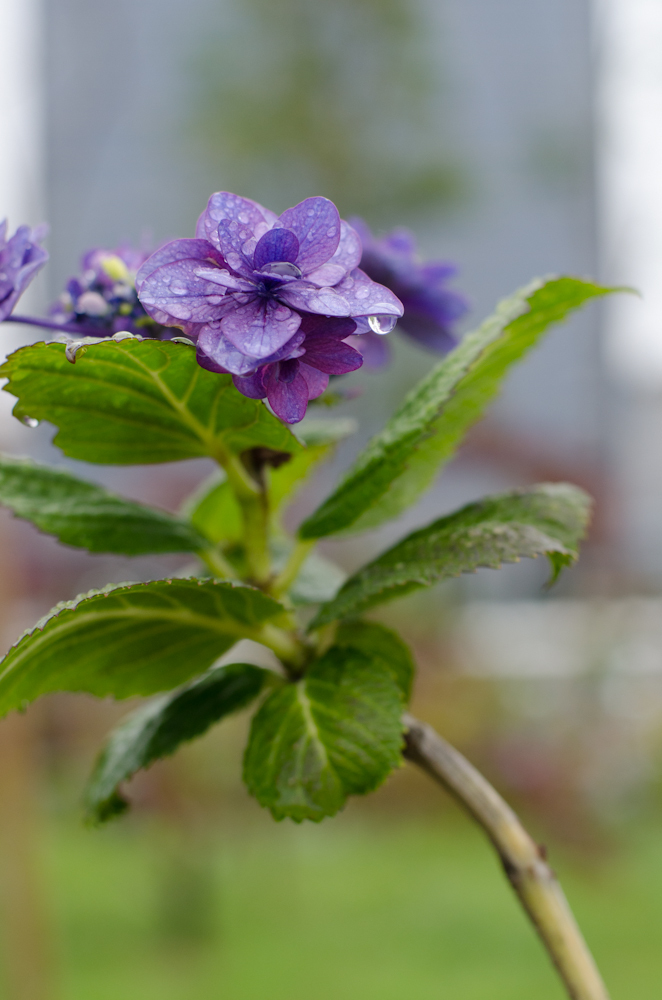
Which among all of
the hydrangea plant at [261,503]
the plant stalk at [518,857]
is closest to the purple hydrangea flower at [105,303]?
the hydrangea plant at [261,503]

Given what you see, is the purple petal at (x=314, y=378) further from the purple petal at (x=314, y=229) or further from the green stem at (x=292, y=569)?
the green stem at (x=292, y=569)

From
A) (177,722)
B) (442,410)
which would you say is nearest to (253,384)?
(442,410)

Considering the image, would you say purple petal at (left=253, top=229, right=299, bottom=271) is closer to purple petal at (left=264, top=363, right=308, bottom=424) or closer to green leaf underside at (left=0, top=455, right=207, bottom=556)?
purple petal at (left=264, top=363, right=308, bottom=424)

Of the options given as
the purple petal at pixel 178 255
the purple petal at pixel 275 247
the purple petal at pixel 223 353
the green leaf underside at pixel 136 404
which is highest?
the purple petal at pixel 275 247

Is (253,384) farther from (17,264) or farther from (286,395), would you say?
(17,264)

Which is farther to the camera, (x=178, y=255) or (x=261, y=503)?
(x=261, y=503)

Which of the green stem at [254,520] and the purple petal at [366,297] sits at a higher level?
the purple petal at [366,297]
